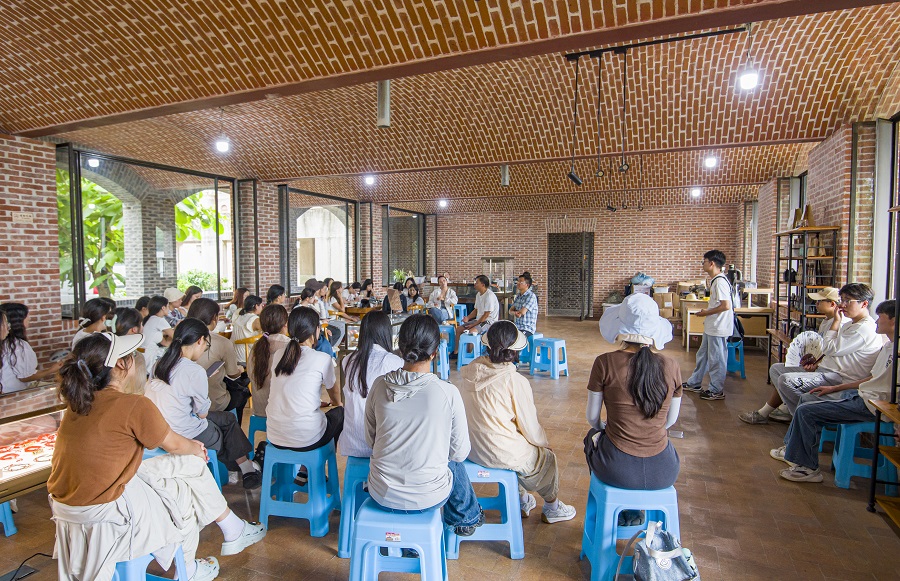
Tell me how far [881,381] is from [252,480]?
462 cm

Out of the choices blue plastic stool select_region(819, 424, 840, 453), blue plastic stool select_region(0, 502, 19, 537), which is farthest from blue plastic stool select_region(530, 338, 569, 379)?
blue plastic stool select_region(0, 502, 19, 537)

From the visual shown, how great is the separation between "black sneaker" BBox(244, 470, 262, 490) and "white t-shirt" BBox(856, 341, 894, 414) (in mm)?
4398

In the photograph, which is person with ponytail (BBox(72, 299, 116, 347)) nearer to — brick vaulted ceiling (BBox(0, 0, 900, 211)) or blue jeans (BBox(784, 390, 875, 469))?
brick vaulted ceiling (BBox(0, 0, 900, 211))

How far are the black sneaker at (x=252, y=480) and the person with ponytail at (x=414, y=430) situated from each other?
1822 millimetres

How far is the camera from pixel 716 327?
6.17 m

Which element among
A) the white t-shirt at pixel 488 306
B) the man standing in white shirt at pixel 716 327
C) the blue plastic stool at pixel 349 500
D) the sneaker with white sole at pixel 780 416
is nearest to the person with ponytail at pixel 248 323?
the blue plastic stool at pixel 349 500

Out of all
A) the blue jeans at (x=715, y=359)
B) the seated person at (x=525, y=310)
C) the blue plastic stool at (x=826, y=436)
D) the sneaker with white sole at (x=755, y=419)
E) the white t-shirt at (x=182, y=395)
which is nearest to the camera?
the white t-shirt at (x=182, y=395)

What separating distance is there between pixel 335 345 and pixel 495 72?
396cm

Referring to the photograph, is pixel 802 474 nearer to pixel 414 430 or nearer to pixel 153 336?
pixel 414 430

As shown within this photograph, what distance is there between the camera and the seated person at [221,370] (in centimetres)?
421

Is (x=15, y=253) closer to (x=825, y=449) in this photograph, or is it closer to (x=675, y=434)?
(x=675, y=434)

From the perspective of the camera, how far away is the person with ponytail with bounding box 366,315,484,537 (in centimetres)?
244

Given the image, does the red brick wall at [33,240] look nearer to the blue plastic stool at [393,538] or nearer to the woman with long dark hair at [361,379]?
the woman with long dark hair at [361,379]

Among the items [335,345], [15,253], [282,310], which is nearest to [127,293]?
[15,253]
